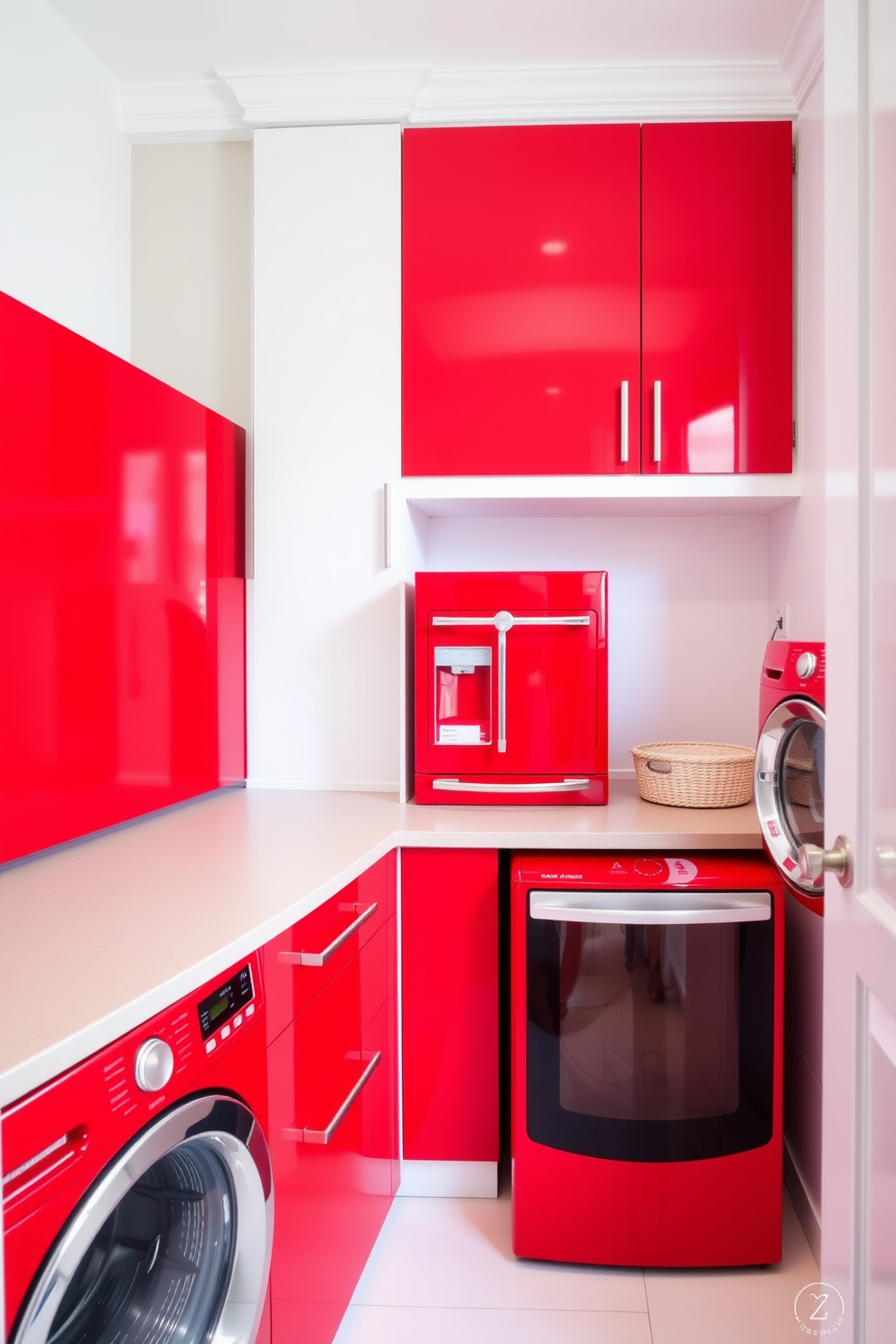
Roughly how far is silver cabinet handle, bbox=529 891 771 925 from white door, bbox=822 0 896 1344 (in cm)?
53

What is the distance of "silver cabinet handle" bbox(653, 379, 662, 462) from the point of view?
199cm

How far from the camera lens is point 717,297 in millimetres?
1999

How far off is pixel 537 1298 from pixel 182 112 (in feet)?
9.26

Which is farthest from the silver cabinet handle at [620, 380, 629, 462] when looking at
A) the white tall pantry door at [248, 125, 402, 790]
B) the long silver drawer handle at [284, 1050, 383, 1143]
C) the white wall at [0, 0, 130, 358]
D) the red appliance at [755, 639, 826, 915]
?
the long silver drawer handle at [284, 1050, 383, 1143]

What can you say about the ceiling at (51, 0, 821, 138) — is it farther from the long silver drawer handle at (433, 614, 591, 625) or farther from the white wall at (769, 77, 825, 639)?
the long silver drawer handle at (433, 614, 591, 625)

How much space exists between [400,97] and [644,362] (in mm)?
869

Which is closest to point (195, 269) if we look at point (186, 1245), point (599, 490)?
point (599, 490)

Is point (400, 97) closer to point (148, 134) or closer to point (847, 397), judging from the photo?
point (148, 134)

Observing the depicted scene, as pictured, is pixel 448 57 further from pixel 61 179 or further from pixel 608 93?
pixel 61 179

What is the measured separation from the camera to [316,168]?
2.06 metres

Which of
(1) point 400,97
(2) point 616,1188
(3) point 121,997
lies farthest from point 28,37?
(2) point 616,1188

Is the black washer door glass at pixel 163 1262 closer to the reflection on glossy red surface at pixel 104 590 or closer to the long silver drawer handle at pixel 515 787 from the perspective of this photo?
the reflection on glossy red surface at pixel 104 590

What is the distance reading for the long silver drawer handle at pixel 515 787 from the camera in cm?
195

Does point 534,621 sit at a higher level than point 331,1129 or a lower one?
higher
